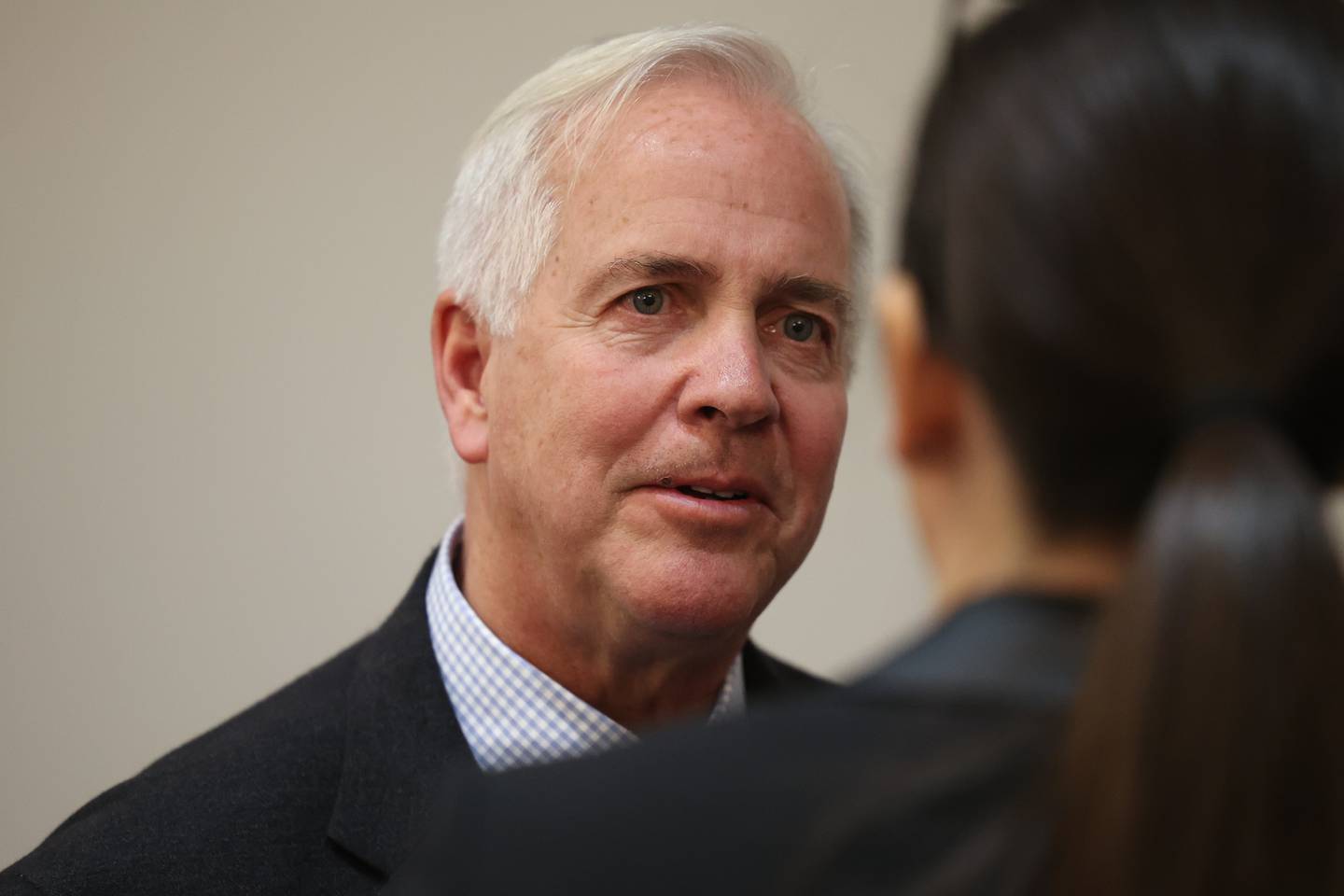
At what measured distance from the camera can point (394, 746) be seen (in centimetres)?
183

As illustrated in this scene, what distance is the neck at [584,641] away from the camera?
6.13 ft

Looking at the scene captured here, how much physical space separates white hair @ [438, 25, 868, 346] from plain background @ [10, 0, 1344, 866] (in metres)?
0.98

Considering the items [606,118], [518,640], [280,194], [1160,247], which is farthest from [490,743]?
[280,194]

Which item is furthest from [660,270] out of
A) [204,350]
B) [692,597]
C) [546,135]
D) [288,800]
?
[204,350]

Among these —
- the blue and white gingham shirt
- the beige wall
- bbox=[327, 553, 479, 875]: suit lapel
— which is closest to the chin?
the blue and white gingham shirt

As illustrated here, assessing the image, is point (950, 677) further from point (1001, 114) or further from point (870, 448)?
point (870, 448)

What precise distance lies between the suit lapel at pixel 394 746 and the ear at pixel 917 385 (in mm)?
997

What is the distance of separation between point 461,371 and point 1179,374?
4.32 ft

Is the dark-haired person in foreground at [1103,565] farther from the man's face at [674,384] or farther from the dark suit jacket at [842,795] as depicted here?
the man's face at [674,384]

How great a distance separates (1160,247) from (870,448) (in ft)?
7.60

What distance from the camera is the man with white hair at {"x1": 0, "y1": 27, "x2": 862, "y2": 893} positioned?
1790 mm

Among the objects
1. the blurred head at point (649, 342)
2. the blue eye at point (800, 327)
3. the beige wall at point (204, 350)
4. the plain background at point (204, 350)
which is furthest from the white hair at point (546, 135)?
the plain background at point (204, 350)

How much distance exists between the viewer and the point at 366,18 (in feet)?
10.0

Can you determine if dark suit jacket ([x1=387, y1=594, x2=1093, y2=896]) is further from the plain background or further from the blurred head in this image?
the plain background
